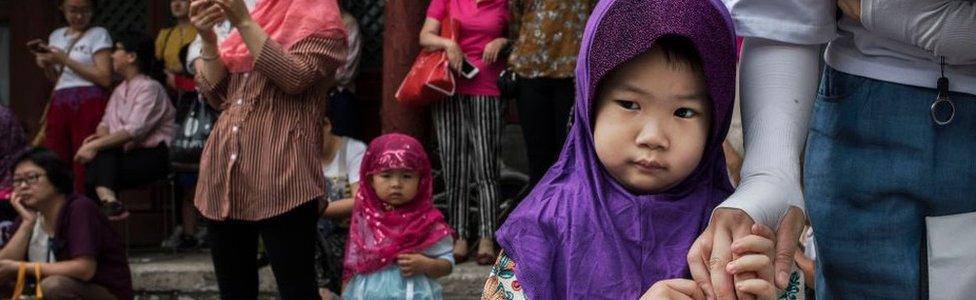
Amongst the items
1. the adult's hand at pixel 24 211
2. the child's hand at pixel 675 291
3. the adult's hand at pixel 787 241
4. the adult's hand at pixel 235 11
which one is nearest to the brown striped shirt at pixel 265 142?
the adult's hand at pixel 235 11

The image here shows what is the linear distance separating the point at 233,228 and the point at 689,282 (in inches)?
128

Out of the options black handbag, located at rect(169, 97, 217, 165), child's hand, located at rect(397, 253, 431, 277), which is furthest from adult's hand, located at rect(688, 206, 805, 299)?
black handbag, located at rect(169, 97, 217, 165)

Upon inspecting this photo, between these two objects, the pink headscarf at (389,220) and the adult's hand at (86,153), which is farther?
the adult's hand at (86,153)

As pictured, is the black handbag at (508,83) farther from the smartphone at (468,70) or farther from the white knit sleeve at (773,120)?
the white knit sleeve at (773,120)

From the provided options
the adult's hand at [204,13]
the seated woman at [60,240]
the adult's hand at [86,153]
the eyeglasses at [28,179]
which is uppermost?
the adult's hand at [204,13]

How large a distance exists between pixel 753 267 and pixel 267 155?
11.3 ft

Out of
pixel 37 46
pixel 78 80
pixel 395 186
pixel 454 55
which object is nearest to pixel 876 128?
pixel 395 186

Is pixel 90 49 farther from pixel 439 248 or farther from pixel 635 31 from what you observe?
pixel 635 31

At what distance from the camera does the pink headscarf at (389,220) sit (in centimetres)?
645

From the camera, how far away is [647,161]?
9.72 feet

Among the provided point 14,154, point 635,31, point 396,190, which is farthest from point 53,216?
point 635,31

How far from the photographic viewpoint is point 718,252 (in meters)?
2.55

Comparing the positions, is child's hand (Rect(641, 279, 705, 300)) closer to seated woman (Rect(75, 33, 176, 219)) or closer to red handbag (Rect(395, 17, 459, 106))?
red handbag (Rect(395, 17, 459, 106))

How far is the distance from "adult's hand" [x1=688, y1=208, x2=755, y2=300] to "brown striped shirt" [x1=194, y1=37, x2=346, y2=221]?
3170 millimetres
